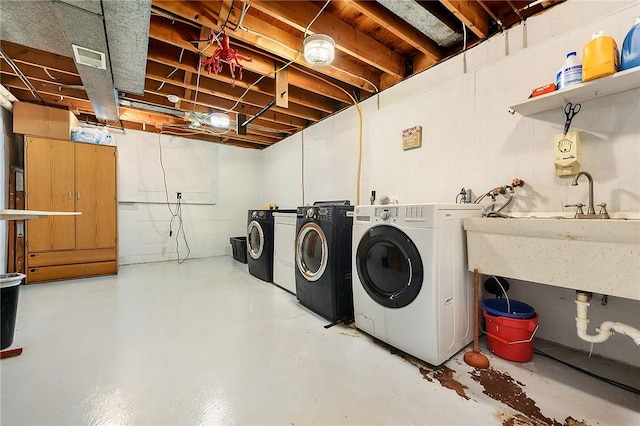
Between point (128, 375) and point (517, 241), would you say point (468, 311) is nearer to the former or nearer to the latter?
point (517, 241)

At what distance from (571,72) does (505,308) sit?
1.53 m

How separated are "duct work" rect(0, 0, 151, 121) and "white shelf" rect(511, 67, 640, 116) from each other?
8.14 feet

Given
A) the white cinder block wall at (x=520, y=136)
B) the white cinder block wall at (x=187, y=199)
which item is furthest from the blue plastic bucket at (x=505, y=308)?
the white cinder block wall at (x=187, y=199)

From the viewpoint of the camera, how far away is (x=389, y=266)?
180 cm

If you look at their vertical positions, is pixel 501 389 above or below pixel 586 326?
below

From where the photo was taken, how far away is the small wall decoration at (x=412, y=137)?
254cm

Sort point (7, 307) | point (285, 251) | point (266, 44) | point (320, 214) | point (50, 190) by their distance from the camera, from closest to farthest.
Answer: point (7, 307), point (266, 44), point (320, 214), point (285, 251), point (50, 190)

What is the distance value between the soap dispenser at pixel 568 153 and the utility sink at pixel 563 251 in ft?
1.84

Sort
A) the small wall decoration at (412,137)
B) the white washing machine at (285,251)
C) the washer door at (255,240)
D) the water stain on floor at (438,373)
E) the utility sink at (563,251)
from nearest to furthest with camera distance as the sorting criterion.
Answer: the utility sink at (563,251), the water stain on floor at (438,373), the small wall decoration at (412,137), the white washing machine at (285,251), the washer door at (255,240)

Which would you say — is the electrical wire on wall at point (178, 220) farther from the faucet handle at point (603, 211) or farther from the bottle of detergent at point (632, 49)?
the bottle of detergent at point (632, 49)

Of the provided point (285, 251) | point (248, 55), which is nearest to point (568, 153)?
point (285, 251)

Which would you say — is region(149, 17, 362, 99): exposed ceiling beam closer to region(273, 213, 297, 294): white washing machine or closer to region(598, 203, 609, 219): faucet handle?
region(273, 213, 297, 294): white washing machine

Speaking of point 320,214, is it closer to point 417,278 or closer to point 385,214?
point 385,214

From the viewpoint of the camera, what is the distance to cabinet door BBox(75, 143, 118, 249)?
3516 millimetres
